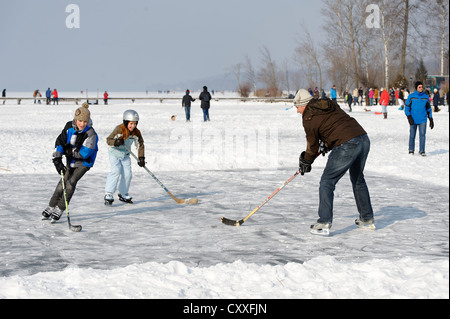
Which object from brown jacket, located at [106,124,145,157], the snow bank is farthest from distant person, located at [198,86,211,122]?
the snow bank

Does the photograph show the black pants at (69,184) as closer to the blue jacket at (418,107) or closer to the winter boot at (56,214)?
the winter boot at (56,214)

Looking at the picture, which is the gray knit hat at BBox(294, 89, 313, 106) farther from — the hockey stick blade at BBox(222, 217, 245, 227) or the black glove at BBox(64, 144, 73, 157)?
the black glove at BBox(64, 144, 73, 157)

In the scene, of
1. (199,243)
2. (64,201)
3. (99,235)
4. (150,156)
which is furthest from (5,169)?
(199,243)

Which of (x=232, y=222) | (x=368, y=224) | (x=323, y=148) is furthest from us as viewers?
(x=232, y=222)

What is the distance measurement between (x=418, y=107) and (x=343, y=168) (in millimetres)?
7248

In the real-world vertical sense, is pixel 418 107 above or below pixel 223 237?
above

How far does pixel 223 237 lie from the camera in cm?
618

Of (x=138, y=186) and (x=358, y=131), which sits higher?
(x=358, y=131)

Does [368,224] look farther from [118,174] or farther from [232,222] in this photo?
[118,174]

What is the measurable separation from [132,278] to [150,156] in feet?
27.8

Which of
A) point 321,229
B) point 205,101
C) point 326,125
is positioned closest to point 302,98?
point 326,125
